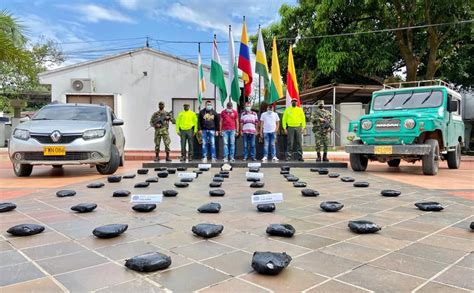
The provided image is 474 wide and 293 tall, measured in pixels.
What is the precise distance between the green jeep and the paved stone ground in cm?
386

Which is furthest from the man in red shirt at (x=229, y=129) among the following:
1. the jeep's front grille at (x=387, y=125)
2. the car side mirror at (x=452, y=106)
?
the car side mirror at (x=452, y=106)

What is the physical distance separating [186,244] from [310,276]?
1.02m

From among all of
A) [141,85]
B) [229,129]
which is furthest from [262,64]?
[141,85]

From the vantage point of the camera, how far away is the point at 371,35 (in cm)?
1794

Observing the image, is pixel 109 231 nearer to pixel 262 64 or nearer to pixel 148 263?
pixel 148 263

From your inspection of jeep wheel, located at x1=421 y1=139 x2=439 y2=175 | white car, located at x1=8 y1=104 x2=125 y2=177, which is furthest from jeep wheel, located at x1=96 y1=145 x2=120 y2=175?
jeep wheel, located at x1=421 y1=139 x2=439 y2=175

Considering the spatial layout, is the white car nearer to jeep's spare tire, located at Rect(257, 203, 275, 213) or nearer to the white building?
jeep's spare tire, located at Rect(257, 203, 275, 213)

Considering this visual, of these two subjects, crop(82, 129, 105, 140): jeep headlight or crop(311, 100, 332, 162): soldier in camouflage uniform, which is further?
crop(311, 100, 332, 162): soldier in camouflage uniform

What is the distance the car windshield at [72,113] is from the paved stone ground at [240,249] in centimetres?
395

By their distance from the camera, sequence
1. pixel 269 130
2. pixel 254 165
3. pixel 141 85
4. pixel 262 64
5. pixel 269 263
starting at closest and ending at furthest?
pixel 269 263 → pixel 254 165 → pixel 269 130 → pixel 262 64 → pixel 141 85

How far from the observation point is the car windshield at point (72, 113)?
326 inches

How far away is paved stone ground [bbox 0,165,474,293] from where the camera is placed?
2.10 metres

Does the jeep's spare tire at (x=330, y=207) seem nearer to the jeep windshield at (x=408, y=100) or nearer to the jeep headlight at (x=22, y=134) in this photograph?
the jeep headlight at (x=22, y=134)

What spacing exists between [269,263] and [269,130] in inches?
342
